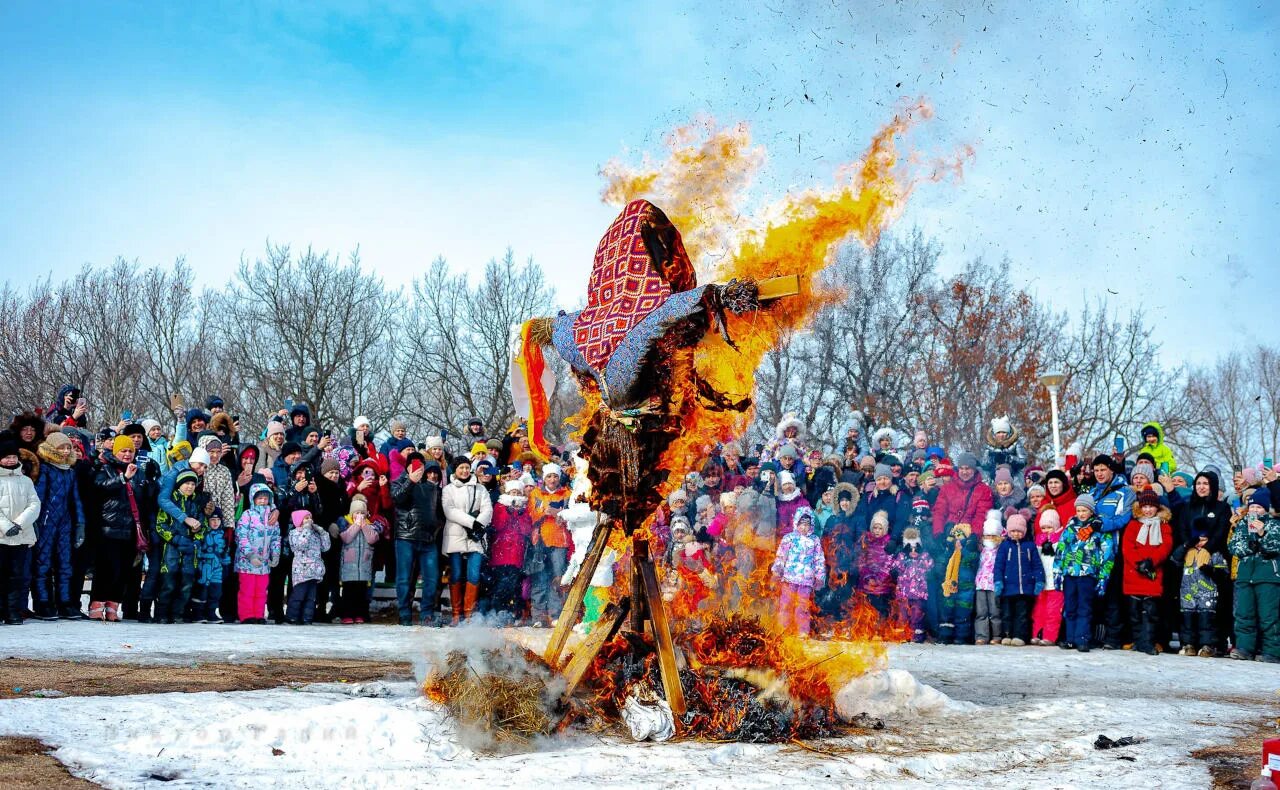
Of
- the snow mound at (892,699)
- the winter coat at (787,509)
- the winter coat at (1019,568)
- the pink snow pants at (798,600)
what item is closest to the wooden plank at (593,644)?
the snow mound at (892,699)

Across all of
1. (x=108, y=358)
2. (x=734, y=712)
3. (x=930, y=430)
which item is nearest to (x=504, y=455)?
(x=734, y=712)

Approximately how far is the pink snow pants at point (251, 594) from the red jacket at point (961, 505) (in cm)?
823

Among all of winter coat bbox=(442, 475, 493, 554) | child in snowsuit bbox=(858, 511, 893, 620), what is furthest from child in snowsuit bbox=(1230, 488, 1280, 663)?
winter coat bbox=(442, 475, 493, 554)

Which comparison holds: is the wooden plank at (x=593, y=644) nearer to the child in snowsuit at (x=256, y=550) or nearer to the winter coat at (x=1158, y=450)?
the child in snowsuit at (x=256, y=550)

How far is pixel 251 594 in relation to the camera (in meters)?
12.9

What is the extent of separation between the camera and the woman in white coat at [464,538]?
13352 mm

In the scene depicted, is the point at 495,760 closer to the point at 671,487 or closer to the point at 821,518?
the point at 671,487

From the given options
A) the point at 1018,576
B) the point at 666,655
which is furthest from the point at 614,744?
the point at 1018,576

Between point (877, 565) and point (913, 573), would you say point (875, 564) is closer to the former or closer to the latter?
point (877, 565)

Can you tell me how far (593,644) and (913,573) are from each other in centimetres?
760

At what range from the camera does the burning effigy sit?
6.20 metres

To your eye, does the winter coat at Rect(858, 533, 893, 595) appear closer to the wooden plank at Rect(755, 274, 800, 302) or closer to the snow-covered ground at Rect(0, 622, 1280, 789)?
the snow-covered ground at Rect(0, 622, 1280, 789)

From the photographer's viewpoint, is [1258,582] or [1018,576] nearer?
[1258,582]

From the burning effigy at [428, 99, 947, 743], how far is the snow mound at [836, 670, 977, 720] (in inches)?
9.5
